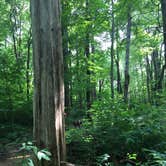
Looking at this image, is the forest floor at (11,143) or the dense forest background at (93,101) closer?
Result: the dense forest background at (93,101)

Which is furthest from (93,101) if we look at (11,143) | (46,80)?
(46,80)

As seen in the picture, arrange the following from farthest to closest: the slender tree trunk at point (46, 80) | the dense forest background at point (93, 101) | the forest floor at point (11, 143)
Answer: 1. the forest floor at point (11, 143)
2. the dense forest background at point (93, 101)
3. the slender tree trunk at point (46, 80)

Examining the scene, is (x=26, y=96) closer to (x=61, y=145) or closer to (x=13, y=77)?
(x=13, y=77)

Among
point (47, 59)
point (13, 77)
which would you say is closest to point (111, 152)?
point (47, 59)

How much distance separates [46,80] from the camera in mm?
3008

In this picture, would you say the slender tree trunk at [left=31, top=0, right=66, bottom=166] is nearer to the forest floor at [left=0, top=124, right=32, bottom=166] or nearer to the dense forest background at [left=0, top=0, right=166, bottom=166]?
the dense forest background at [left=0, top=0, right=166, bottom=166]

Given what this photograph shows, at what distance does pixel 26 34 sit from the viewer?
16016mm

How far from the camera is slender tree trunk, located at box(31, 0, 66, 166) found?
3.00 metres

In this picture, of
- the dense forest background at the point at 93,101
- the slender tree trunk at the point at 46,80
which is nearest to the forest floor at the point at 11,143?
the dense forest background at the point at 93,101

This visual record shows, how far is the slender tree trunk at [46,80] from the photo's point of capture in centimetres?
300

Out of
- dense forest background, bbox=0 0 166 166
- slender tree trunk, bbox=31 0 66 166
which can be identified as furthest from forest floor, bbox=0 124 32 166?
slender tree trunk, bbox=31 0 66 166

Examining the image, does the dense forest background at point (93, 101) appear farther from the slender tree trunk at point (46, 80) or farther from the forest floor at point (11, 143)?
the slender tree trunk at point (46, 80)

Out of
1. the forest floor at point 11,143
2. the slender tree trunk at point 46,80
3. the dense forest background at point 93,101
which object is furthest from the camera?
the forest floor at point 11,143

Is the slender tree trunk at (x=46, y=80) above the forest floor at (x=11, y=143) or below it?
above
